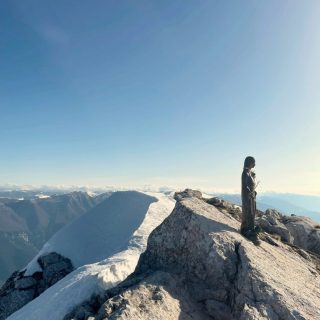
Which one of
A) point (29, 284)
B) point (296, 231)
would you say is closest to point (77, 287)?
point (29, 284)

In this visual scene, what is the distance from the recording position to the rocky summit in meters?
11.8

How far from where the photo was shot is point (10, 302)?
1015 inches

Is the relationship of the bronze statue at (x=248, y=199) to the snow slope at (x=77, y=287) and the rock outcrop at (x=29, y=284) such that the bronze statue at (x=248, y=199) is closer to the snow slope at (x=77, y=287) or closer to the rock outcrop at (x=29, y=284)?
the snow slope at (x=77, y=287)

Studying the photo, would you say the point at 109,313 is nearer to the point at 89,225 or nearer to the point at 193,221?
the point at 193,221

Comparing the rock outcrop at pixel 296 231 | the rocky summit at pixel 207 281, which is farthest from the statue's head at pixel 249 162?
the rock outcrop at pixel 296 231

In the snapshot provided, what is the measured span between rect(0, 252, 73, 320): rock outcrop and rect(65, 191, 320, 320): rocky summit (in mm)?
13198

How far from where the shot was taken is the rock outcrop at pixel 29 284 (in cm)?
2564

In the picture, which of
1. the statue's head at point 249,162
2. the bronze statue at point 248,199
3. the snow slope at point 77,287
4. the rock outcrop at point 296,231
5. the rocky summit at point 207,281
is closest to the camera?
the rocky summit at point 207,281

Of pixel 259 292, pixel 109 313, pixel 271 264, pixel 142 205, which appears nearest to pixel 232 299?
pixel 259 292

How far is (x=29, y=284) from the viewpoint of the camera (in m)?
27.6

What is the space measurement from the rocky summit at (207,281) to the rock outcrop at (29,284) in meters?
13.2

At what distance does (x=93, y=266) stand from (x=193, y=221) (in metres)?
9.53

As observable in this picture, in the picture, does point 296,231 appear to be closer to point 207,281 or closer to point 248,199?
point 248,199

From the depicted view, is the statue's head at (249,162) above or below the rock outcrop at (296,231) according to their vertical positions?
above
